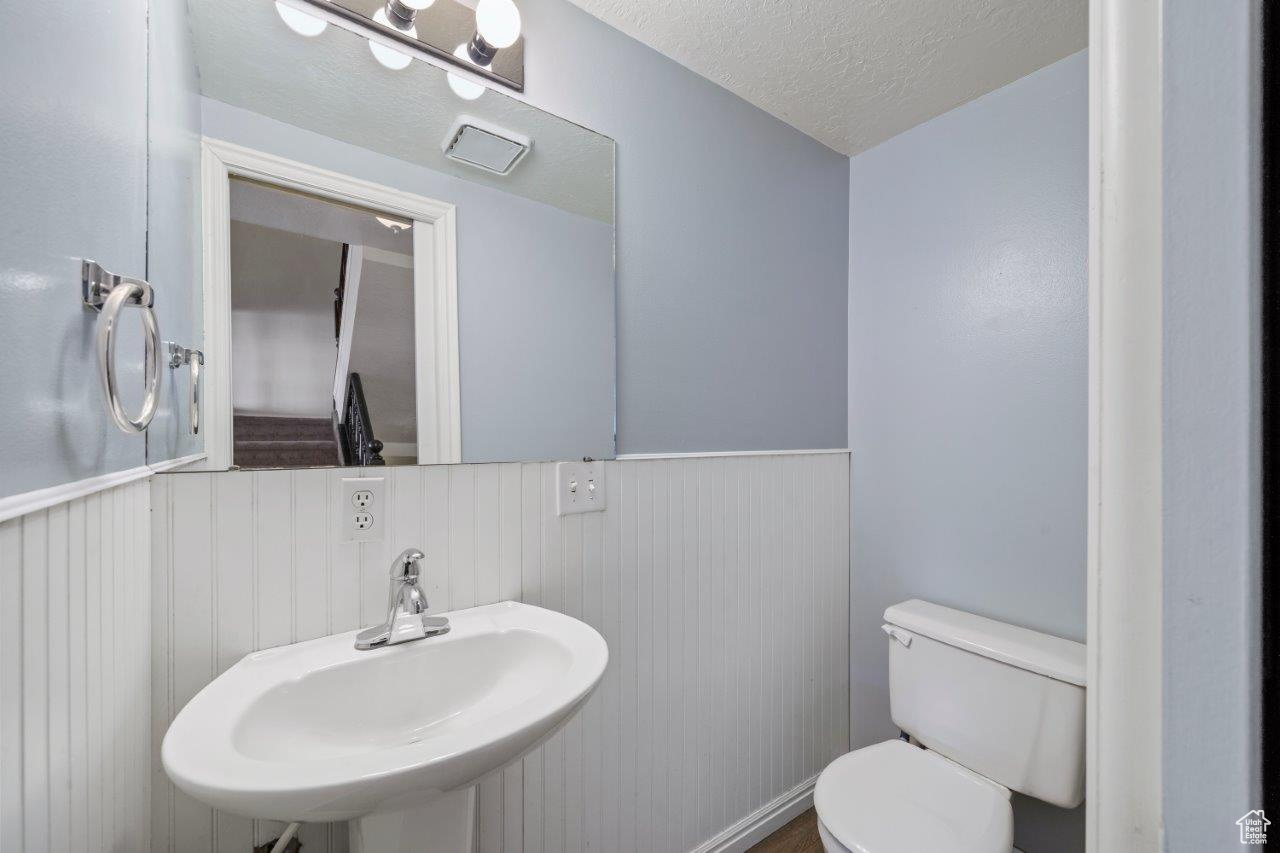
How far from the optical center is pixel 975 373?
65.1 inches

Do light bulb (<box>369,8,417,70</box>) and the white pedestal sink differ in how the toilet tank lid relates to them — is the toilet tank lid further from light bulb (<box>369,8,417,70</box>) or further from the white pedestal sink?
light bulb (<box>369,8,417,70</box>)

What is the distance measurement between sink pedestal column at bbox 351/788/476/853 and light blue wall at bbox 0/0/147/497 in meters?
0.64

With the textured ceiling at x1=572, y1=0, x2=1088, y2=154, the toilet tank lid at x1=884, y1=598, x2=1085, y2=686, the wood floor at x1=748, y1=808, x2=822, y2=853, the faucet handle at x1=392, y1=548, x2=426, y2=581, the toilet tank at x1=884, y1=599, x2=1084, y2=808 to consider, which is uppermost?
the textured ceiling at x1=572, y1=0, x2=1088, y2=154

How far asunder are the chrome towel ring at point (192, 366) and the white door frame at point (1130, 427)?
3.65 feet

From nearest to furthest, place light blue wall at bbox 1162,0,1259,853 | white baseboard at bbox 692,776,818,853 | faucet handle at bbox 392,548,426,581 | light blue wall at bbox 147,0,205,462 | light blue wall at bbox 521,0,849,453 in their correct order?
light blue wall at bbox 1162,0,1259,853, light blue wall at bbox 147,0,205,462, faucet handle at bbox 392,548,426,581, light blue wall at bbox 521,0,849,453, white baseboard at bbox 692,776,818,853

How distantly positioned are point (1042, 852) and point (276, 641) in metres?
2.01

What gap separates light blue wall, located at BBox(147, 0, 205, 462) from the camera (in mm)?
763

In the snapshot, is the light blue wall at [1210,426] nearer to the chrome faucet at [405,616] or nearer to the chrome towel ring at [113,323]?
the chrome towel ring at [113,323]

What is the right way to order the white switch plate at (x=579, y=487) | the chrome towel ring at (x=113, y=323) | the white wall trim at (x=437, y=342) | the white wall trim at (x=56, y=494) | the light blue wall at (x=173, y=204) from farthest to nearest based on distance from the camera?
the white switch plate at (x=579, y=487), the white wall trim at (x=437, y=342), the light blue wall at (x=173, y=204), the chrome towel ring at (x=113, y=323), the white wall trim at (x=56, y=494)

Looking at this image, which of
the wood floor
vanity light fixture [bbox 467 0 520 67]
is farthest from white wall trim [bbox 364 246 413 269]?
the wood floor

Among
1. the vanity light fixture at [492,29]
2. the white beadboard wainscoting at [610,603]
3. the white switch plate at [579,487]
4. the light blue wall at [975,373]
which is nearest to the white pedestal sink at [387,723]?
the white beadboard wainscoting at [610,603]

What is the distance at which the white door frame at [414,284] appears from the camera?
920 millimetres

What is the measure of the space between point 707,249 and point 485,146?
67 cm

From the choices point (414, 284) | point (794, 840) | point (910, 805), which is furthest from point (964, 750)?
point (414, 284)
